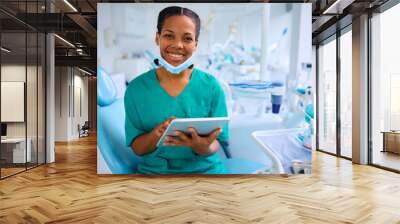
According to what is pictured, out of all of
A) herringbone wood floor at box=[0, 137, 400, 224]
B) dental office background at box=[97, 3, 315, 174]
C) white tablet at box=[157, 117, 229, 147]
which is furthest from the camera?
dental office background at box=[97, 3, 315, 174]

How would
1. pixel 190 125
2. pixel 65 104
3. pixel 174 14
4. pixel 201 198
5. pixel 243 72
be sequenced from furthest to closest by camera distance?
pixel 65 104 < pixel 243 72 < pixel 174 14 < pixel 190 125 < pixel 201 198

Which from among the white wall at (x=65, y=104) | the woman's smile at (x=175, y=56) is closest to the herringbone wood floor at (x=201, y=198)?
the woman's smile at (x=175, y=56)

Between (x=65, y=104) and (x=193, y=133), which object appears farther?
(x=65, y=104)

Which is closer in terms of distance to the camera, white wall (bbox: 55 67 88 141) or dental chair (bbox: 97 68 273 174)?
dental chair (bbox: 97 68 273 174)

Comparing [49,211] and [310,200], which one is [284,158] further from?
[49,211]

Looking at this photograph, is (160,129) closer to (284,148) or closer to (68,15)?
(284,148)

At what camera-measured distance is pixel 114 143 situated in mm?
7074

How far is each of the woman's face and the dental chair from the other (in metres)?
1.15

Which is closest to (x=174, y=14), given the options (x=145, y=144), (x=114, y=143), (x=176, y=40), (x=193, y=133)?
(x=176, y=40)

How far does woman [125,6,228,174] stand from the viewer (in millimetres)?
6984

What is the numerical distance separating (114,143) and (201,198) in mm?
2447

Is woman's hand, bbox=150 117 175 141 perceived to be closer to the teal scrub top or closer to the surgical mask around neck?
the teal scrub top

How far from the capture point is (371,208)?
15.4 ft

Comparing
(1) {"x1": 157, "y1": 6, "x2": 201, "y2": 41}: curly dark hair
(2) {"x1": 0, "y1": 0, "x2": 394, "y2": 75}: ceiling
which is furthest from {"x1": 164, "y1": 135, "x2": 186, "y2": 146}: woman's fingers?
(2) {"x1": 0, "y1": 0, "x2": 394, "y2": 75}: ceiling
